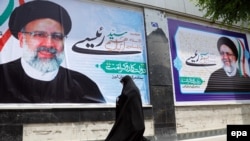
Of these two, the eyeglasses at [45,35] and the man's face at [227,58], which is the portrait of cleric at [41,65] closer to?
the eyeglasses at [45,35]

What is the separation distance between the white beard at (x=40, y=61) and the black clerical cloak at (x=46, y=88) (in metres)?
0.17

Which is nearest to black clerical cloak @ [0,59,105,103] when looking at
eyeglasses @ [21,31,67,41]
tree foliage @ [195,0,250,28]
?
eyeglasses @ [21,31,67,41]

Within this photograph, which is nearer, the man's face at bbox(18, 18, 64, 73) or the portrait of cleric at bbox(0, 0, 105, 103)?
the portrait of cleric at bbox(0, 0, 105, 103)

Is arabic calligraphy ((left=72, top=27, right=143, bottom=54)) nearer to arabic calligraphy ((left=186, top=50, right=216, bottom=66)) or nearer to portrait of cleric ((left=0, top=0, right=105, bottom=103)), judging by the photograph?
portrait of cleric ((left=0, top=0, right=105, bottom=103))

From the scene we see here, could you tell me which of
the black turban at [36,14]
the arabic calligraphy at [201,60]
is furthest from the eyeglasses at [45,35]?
the arabic calligraphy at [201,60]

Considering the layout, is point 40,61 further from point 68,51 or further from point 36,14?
point 36,14

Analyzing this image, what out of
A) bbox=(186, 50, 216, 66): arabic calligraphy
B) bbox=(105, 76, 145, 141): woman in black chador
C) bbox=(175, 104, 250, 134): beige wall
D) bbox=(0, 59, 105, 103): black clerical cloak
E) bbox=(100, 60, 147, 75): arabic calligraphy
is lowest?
bbox=(175, 104, 250, 134): beige wall

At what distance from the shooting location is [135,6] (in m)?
8.74

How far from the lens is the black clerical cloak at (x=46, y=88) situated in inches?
245

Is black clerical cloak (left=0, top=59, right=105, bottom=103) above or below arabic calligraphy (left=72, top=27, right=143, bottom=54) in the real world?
below

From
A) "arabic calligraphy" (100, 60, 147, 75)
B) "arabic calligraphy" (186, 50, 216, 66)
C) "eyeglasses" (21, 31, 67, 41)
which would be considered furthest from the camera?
"arabic calligraphy" (186, 50, 216, 66)

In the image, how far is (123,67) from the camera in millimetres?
8039

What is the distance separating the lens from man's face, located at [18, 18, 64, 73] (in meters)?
6.63

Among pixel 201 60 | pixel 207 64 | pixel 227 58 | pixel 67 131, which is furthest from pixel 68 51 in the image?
pixel 227 58
